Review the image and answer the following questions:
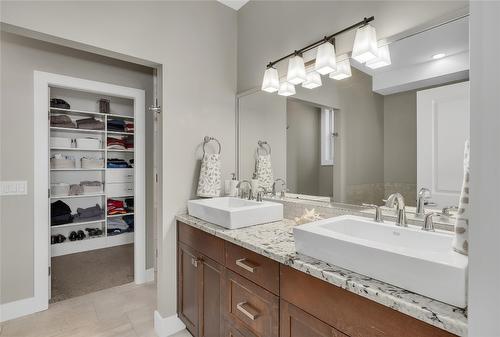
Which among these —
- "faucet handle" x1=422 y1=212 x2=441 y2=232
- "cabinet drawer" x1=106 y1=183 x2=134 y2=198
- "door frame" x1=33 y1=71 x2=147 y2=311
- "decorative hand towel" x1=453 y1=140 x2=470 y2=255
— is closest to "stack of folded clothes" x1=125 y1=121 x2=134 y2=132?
"cabinet drawer" x1=106 y1=183 x2=134 y2=198

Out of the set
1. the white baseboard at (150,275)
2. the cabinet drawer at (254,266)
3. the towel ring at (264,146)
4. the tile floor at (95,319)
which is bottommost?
the tile floor at (95,319)

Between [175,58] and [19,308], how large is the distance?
246 centimetres

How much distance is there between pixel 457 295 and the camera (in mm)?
675

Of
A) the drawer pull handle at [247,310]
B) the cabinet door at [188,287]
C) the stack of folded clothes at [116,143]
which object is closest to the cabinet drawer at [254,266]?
the drawer pull handle at [247,310]

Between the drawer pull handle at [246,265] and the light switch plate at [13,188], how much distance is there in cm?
210

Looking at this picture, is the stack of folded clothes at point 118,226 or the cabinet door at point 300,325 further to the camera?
the stack of folded clothes at point 118,226

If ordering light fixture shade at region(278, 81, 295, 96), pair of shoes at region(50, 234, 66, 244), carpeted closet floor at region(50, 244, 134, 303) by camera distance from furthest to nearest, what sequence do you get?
pair of shoes at region(50, 234, 66, 244) < carpeted closet floor at region(50, 244, 134, 303) < light fixture shade at region(278, 81, 295, 96)

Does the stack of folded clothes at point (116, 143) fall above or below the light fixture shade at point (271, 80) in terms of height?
below

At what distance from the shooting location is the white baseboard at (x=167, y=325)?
6.42 ft

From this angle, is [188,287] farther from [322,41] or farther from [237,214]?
[322,41]

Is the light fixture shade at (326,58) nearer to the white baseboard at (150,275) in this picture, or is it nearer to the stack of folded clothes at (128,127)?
the white baseboard at (150,275)

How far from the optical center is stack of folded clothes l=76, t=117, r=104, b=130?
3.67m

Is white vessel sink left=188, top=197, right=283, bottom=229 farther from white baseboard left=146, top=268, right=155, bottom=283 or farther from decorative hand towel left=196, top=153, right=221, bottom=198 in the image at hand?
white baseboard left=146, top=268, right=155, bottom=283

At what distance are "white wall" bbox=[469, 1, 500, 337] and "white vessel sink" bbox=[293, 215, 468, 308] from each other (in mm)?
111
